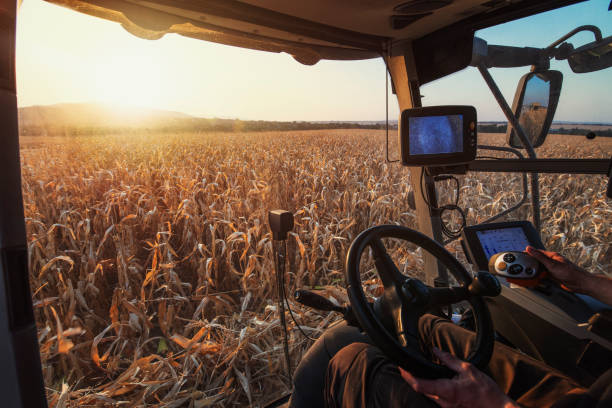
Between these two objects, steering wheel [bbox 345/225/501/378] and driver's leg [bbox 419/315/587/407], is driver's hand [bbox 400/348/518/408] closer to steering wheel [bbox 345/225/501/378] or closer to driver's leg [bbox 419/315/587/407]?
steering wheel [bbox 345/225/501/378]

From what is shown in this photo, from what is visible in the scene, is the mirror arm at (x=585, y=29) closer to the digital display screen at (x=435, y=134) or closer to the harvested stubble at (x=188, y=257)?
the harvested stubble at (x=188, y=257)

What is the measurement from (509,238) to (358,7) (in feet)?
4.92

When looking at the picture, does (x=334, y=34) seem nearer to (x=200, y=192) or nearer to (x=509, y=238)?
(x=509, y=238)

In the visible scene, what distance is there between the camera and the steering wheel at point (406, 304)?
0.99m

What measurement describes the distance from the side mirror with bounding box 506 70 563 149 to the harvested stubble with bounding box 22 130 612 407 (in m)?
0.21

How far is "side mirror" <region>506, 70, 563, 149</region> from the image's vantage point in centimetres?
190

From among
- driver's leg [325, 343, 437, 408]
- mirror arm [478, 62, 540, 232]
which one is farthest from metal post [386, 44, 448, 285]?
driver's leg [325, 343, 437, 408]

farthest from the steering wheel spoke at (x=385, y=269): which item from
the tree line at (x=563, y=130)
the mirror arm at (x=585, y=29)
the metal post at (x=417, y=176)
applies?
the mirror arm at (x=585, y=29)

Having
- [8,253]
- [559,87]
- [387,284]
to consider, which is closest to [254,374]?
[387,284]

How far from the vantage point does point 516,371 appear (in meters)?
1.20

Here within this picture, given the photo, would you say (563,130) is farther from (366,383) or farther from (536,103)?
(366,383)

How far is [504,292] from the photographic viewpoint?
65.0 inches

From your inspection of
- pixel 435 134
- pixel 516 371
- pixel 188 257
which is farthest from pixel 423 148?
pixel 188 257

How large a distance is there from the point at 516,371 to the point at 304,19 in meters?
1.92
